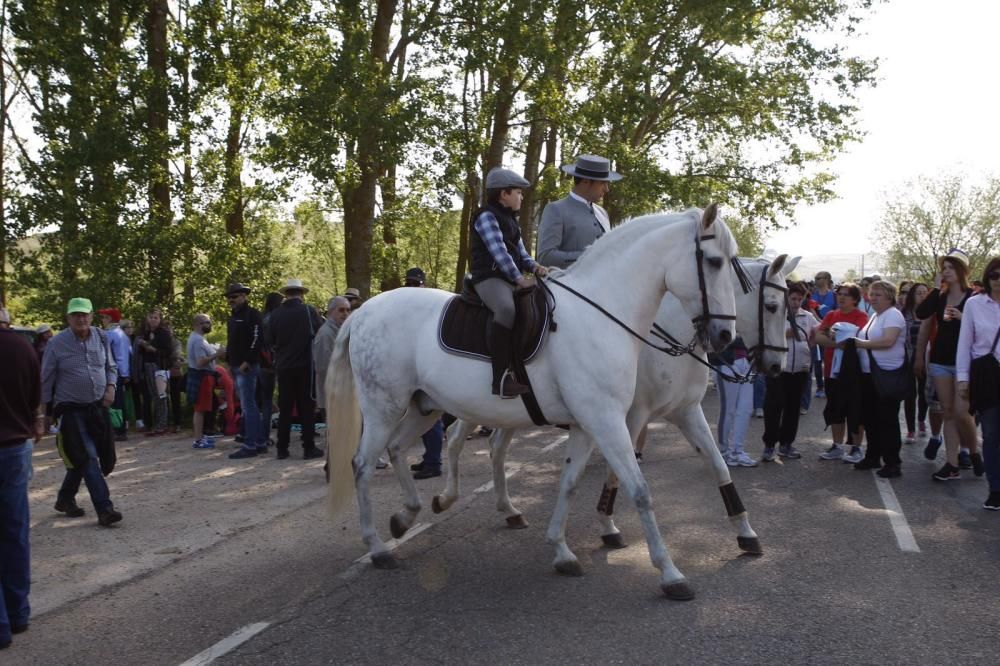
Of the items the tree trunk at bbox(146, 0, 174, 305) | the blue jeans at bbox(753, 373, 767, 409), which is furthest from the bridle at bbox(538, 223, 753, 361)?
the tree trunk at bbox(146, 0, 174, 305)

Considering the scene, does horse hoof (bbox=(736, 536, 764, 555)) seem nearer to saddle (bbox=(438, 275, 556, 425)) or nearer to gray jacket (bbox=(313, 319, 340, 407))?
saddle (bbox=(438, 275, 556, 425))

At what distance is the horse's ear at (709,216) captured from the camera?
560 centimetres

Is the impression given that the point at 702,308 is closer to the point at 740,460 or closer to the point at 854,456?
the point at 740,460

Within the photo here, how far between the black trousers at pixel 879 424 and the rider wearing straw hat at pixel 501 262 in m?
5.45

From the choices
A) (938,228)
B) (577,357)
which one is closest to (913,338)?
(577,357)

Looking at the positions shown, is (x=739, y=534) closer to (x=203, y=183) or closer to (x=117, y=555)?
(x=117, y=555)

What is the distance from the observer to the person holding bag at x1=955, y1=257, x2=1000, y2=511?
7.79 meters

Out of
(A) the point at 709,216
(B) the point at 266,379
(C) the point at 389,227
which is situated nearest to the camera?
(A) the point at 709,216

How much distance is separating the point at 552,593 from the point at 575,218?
124 inches

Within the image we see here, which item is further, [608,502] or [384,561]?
[608,502]

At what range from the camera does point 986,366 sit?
25.8 feet

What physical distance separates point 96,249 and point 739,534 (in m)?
13.6

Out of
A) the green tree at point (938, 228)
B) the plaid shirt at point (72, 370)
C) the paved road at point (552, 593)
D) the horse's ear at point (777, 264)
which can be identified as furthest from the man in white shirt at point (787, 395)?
the green tree at point (938, 228)

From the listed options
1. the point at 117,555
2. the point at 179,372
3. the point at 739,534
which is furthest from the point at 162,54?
the point at 739,534
